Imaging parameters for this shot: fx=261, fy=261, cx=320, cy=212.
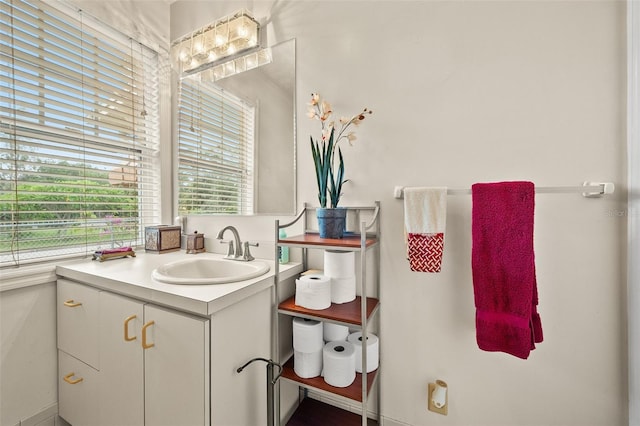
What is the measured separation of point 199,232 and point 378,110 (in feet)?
4.39

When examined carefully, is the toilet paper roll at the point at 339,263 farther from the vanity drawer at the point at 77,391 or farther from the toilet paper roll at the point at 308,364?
the vanity drawer at the point at 77,391

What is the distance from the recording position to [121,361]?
1.03 meters

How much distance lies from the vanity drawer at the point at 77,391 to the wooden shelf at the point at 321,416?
872mm

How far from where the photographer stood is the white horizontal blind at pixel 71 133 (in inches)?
46.7

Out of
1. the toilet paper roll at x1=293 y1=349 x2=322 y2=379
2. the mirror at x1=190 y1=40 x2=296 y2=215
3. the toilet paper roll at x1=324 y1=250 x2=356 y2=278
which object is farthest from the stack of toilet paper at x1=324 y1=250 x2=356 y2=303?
the mirror at x1=190 y1=40 x2=296 y2=215

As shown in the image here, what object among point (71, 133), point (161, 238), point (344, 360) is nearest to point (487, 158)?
point (344, 360)

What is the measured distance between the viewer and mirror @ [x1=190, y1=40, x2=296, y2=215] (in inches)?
55.6

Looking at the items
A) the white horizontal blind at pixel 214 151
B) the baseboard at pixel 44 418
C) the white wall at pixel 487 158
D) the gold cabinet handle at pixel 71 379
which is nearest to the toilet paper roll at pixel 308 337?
the white wall at pixel 487 158

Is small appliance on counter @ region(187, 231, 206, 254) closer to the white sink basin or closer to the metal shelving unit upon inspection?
the white sink basin

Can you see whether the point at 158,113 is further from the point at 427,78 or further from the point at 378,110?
the point at 427,78

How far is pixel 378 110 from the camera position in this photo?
122cm

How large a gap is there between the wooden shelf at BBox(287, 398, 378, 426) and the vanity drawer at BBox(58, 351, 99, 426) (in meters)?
0.87

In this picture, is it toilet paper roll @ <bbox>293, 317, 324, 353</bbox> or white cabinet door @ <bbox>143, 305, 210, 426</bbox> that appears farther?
toilet paper roll @ <bbox>293, 317, 324, 353</bbox>

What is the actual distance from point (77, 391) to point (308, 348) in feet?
3.59
